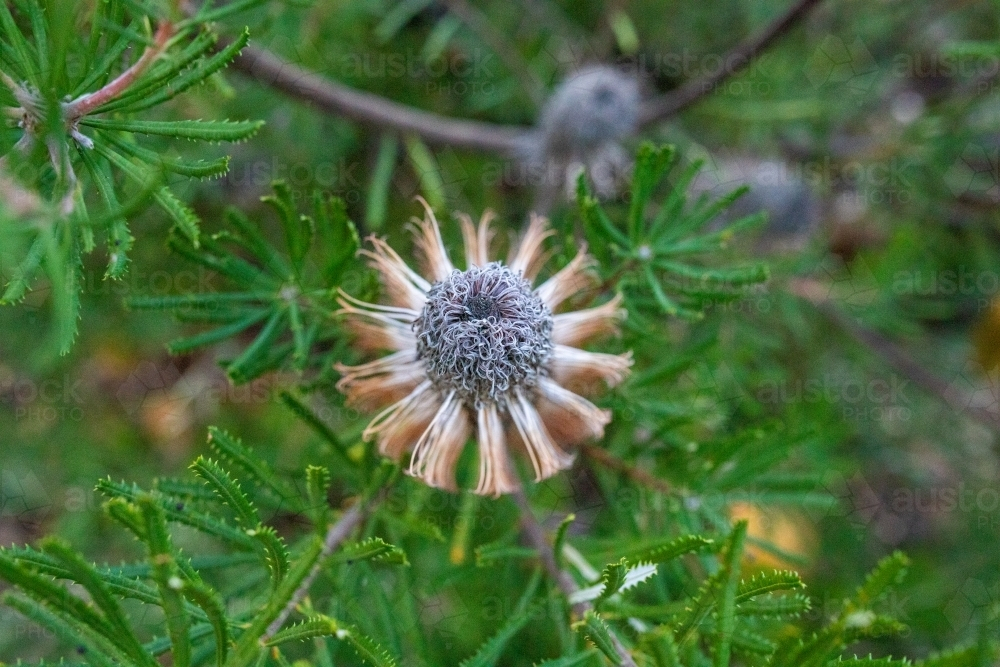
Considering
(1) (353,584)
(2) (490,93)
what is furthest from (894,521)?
(1) (353,584)

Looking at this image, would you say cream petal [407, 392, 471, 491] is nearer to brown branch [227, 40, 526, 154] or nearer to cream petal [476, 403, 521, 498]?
cream petal [476, 403, 521, 498]

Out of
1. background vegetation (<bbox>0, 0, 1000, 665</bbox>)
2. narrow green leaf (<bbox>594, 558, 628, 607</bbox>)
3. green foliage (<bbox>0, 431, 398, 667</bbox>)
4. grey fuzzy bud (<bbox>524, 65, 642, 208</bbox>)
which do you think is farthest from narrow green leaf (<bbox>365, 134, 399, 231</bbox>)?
narrow green leaf (<bbox>594, 558, 628, 607</bbox>)

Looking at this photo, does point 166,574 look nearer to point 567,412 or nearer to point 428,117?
point 567,412

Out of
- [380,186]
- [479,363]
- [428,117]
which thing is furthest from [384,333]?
[428,117]

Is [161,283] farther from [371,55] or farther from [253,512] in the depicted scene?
[253,512]

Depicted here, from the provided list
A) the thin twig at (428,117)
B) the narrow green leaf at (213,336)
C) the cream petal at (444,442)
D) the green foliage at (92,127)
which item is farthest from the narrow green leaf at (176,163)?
the thin twig at (428,117)

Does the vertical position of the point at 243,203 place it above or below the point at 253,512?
above
